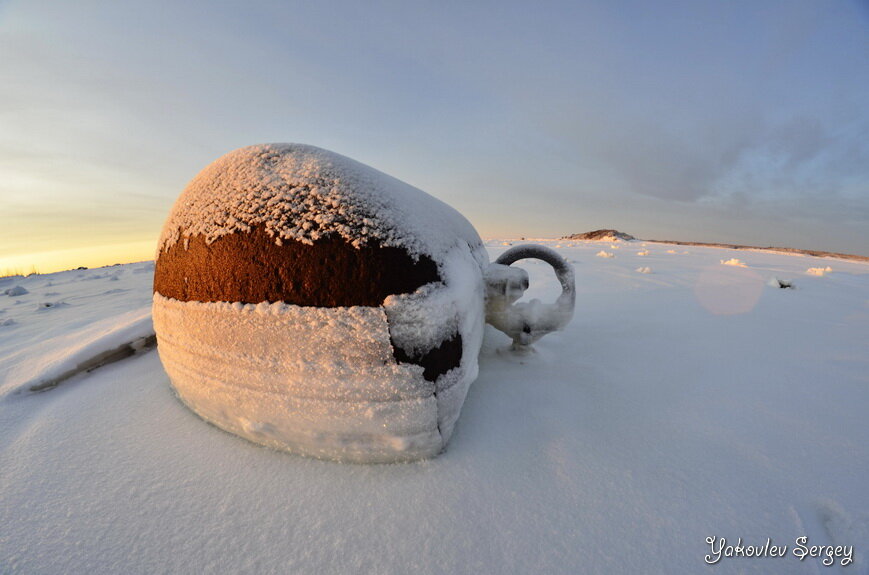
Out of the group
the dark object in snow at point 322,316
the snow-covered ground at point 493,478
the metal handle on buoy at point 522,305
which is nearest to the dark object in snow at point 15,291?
the snow-covered ground at point 493,478

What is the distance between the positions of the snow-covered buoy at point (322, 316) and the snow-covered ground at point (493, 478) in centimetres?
14

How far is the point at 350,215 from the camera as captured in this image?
1.16 metres

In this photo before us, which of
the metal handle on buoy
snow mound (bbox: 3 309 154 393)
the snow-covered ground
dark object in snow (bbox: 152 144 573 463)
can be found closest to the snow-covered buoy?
dark object in snow (bbox: 152 144 573 463)

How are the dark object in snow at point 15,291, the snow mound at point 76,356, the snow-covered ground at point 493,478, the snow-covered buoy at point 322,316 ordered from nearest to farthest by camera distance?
the snow-covered ground at point 493,478, the snow-covered buoy at point 322,316, the snow mound at point 76,356, the dark object in snow at point 15,291

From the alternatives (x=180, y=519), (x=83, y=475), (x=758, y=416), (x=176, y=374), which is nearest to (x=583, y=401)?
(x=758, y=416)

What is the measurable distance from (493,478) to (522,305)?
3.25ft

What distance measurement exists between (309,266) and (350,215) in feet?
0.74

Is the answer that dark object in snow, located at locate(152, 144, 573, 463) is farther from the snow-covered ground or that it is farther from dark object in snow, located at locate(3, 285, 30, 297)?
dark object in snow, located at locate(3, 285, 30, 297)

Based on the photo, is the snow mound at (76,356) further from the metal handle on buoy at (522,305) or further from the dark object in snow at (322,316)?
the metal handle on buoy at (522,305)

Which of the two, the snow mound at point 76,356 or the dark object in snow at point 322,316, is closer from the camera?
the dark object in snow at point 322,316

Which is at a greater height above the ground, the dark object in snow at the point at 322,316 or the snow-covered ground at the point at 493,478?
the dark object in snow at the point at 322,316

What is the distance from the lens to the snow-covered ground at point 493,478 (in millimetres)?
900

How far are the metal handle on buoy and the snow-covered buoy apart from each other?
53 centimetres

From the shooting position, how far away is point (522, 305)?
190 centimetres
